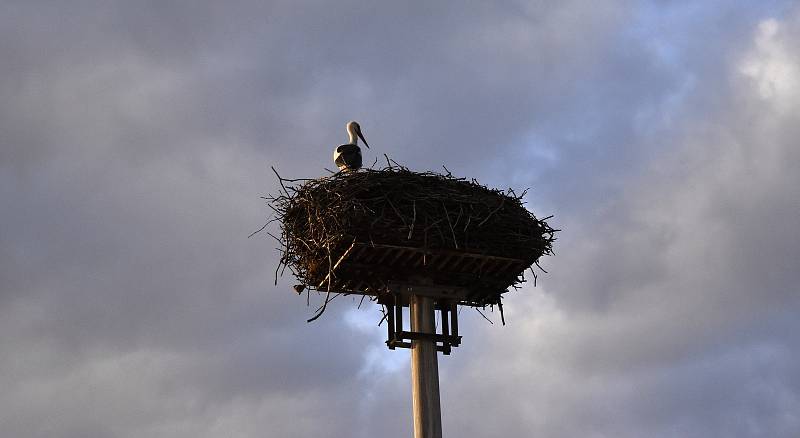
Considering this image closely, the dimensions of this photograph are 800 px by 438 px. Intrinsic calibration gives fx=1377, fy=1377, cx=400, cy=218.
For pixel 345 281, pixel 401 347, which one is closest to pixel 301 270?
pixel 345 281

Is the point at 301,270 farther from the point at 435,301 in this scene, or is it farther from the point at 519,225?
the point at 519,225

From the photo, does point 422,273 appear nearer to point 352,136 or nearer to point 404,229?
point 404,229

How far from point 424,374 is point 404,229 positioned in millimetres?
2058

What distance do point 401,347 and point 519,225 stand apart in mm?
2412

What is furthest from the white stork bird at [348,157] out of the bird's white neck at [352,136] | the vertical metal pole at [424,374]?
the vertical metal pole at [424,374]

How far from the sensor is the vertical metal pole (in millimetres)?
18734

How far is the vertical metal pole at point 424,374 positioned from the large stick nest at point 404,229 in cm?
51

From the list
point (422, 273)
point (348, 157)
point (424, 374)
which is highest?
point (348, 157)

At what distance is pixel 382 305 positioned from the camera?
20.0 m

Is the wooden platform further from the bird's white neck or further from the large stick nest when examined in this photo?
the bird's white neck

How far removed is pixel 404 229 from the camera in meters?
18.8

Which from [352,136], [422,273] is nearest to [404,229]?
[422,273]

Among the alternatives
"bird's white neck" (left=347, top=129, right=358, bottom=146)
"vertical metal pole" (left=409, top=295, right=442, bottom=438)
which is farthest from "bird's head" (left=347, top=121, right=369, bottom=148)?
"vertical metal pole" (left=409, top=295, right=442, bottom=438)

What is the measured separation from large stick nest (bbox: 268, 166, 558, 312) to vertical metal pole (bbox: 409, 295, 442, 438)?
0.51 metres
